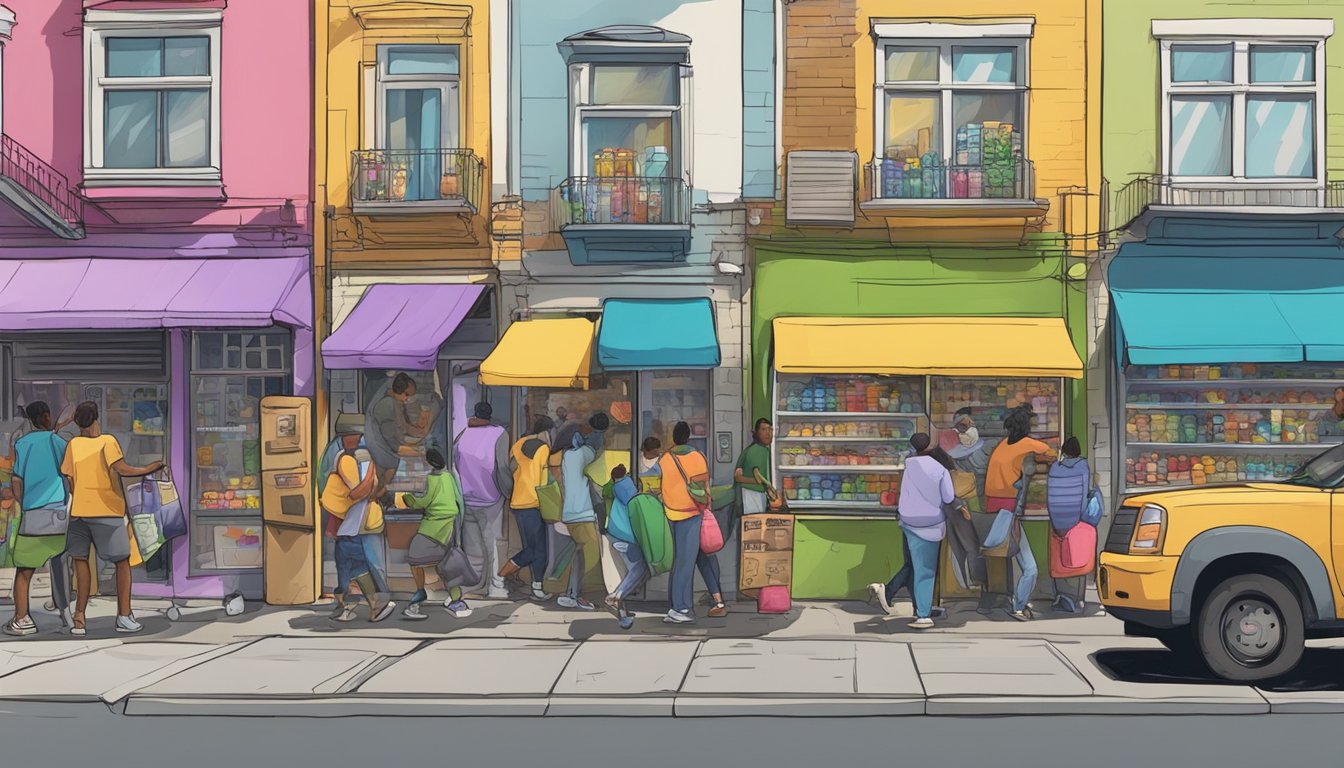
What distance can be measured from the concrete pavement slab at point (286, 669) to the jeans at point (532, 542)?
2360 mm

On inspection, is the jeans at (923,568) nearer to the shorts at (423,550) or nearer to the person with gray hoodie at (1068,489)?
the person with gray hoodie at (1068,489)

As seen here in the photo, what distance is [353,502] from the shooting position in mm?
11547

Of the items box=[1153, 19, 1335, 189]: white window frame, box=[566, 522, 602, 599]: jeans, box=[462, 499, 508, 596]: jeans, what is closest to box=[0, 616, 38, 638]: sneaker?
box=[462, 499, 508, 596]: jeans

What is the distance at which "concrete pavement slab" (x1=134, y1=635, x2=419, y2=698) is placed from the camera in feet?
29.2

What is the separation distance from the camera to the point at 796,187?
13438 mm

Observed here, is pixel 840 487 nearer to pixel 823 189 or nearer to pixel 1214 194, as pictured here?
pixel 823 189

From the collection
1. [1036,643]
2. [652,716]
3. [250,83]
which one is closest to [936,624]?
[1036,643]

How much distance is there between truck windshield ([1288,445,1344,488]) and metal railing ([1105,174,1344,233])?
418 cm

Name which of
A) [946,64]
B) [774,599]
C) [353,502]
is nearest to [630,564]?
[774,599]

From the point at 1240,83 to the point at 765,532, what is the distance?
23.9 ft

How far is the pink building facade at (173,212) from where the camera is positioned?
13.7 m

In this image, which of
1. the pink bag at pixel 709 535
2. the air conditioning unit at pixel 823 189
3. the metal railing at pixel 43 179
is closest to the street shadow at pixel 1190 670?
the pink bag at pixel 709 535

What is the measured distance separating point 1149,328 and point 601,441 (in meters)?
5.91

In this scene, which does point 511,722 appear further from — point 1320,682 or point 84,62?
point 84,62
